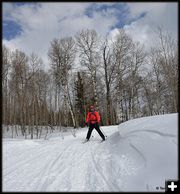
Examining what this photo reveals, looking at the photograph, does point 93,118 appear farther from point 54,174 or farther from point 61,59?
point 61,59

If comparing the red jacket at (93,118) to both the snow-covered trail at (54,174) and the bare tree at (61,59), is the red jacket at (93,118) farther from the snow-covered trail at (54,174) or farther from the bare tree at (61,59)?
the bare tree at (61,59)

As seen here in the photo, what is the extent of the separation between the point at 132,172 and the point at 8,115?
3859cm

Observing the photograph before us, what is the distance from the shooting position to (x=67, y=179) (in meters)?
5.23

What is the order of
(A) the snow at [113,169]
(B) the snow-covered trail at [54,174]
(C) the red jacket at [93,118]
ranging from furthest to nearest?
(C) the red jacket at [93,118]
(B) the snow-covered trail at [54,174]
(A) the snow at [113,169]

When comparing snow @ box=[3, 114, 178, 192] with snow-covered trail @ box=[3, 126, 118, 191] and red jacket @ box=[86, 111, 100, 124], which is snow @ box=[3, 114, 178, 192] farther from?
red jacket @ box=[86, 111, 100, 124]

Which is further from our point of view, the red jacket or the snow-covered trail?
the red jacket

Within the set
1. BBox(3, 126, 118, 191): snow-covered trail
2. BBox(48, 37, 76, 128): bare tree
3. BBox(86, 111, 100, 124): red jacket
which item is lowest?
BBox(3, 126, 118, 191): snow-covered trail

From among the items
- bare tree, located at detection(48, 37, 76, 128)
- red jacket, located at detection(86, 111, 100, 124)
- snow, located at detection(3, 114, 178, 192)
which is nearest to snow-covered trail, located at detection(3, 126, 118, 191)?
snow, located at detection(3, 114, 178, 192)

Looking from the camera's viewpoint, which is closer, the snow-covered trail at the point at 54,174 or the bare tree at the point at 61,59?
the snow-covered trail at the point at 54,174

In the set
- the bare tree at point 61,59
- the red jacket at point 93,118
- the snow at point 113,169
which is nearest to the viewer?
the snow at point 113,169

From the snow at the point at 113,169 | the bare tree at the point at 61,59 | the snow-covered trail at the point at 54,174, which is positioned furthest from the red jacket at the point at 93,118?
the bare tree at the point at 61,59

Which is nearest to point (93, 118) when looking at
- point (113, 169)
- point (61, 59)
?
point (113, 169)

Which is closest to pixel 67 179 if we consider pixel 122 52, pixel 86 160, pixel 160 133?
pixel 86 160

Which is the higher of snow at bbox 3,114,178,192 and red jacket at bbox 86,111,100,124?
red jacket at bbox 86,111,100,124
